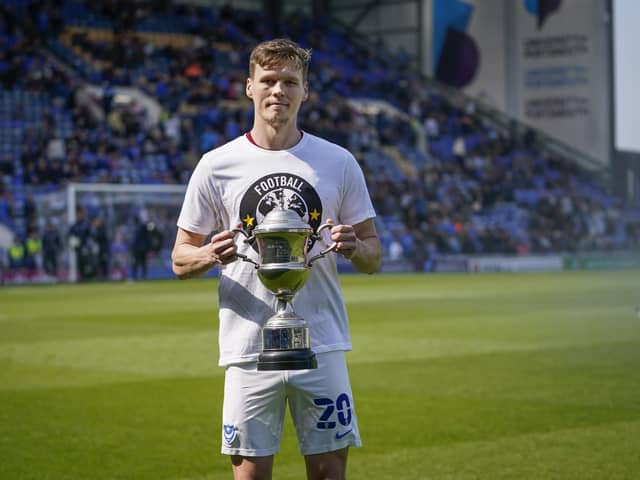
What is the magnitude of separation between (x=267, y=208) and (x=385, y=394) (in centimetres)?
640

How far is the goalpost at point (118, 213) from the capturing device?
32.3m

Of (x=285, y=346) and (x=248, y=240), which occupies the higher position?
(x=248, y=240)

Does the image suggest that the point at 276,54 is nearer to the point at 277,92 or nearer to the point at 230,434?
the point at 277,92

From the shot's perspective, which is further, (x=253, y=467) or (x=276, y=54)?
(x=253, y=467)

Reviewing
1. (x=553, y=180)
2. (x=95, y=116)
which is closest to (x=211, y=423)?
(x=95, y=116)

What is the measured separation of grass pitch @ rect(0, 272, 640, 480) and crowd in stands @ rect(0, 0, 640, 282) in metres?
15.2

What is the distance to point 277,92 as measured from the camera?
409cm

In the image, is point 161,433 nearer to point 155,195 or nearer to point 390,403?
point 390,403

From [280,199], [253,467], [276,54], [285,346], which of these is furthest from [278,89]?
[253,467]

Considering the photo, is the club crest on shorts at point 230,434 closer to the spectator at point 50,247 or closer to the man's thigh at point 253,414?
the man's thigh at point 253,414

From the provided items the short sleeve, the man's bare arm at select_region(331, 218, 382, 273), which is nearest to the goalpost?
the short sleeve

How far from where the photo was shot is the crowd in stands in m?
35.1

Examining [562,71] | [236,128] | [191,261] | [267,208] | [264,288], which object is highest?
[562,71]

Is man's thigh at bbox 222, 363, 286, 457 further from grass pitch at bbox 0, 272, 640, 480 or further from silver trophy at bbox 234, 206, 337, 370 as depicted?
grass pitch at bbox 0, 272, 640, 480
